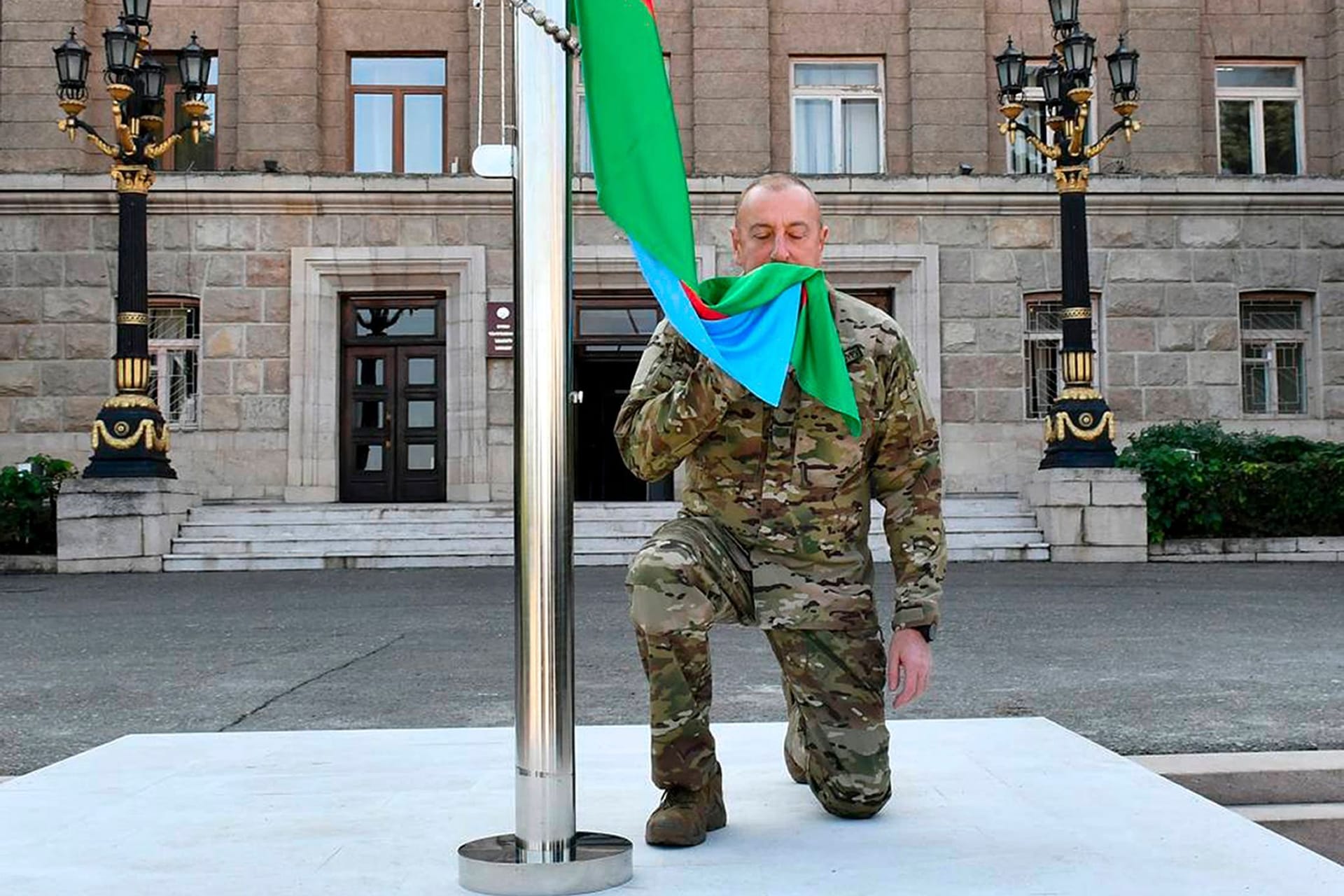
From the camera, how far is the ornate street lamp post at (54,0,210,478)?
1542cm

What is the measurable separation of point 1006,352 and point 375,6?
11.5 meters

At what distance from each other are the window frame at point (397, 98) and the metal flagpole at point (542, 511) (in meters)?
18.6

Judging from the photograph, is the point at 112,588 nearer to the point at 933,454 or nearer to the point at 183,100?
the point at 183,100

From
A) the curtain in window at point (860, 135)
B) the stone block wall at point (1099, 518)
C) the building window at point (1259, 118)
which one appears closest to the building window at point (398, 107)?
the curtain in window at point (860, 135)

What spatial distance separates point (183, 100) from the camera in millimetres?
20297

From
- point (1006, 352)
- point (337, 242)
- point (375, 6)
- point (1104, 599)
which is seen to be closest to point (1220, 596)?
point (1104, 599)

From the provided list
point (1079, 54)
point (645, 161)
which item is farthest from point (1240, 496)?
point (645, 161)

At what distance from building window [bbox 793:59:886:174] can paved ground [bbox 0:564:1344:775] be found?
10.1m

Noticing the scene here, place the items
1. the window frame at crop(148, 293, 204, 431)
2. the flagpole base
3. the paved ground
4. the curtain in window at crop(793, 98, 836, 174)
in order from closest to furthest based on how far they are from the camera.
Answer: the flagpole base → the paved ground → the window frame at crop(148, 293, 204, 431) → the curtain in window at crop(793, 98, 836, 174)

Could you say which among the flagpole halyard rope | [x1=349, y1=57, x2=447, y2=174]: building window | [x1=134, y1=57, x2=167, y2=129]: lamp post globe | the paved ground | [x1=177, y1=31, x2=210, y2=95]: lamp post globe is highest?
[x1=349, y1=57, x2=447, y2=174]: building window

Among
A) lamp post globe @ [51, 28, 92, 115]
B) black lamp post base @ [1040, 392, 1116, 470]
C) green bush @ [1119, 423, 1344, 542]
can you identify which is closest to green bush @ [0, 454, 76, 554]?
lamp post globe @ [51, 28, 92, 115]

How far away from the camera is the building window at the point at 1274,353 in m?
20.5

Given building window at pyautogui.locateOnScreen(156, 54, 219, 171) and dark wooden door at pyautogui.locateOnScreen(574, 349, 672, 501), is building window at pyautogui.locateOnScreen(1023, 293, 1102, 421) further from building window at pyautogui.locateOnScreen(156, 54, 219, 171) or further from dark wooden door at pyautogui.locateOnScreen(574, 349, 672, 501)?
building window at pyautogui.locateOnScreen(156, 54, 219, 171)

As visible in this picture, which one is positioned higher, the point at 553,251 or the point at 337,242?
the point at 337,242
